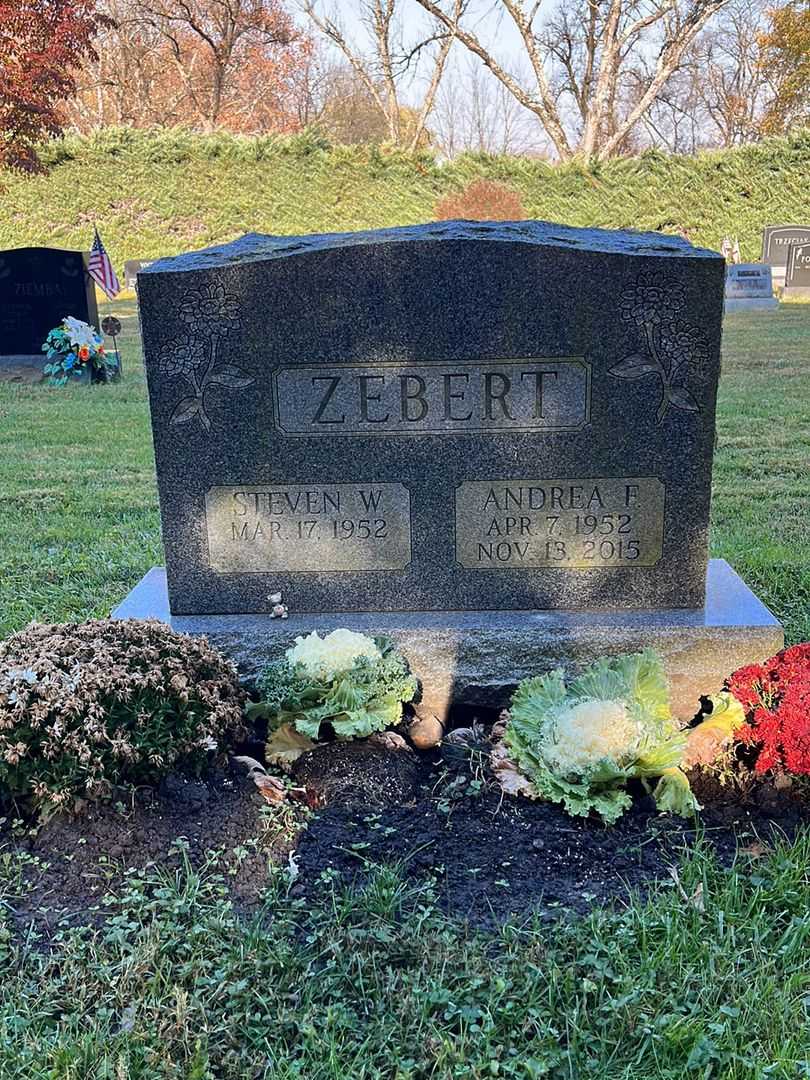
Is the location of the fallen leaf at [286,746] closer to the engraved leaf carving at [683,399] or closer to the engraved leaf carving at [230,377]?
the engraved leaf carving at [230,377]

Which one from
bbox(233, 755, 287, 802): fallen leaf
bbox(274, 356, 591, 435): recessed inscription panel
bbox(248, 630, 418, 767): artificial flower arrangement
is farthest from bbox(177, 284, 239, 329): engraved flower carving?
bbox(233, 755, 287, 802): fallen leaf

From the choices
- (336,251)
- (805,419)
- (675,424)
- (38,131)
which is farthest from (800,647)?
(38,131)

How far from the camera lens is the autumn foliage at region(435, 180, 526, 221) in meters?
22.7

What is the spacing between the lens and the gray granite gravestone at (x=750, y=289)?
18922mm

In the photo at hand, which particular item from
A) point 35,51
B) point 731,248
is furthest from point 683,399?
point 731,248

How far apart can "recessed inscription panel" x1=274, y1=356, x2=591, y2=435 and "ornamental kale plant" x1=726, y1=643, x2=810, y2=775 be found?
1049mm

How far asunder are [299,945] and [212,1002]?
0.82 ft

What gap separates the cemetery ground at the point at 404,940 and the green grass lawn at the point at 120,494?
1.80 meters

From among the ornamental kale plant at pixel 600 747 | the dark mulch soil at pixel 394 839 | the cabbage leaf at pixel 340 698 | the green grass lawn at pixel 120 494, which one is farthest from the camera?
the green grass lawn at pixel 120 494

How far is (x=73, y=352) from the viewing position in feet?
39.3

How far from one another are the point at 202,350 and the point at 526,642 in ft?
5.12

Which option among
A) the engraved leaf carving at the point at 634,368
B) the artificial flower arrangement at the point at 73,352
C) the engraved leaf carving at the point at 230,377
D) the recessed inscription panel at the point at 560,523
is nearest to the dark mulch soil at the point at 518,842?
the recessed inscription panel at the point at 560,523

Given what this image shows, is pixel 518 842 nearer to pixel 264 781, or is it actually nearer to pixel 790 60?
pixel 264 781

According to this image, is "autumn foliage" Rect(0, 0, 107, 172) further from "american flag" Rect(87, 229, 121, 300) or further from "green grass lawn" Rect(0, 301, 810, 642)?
"green grass lawn" Rect(0, 301, 810, 642)
